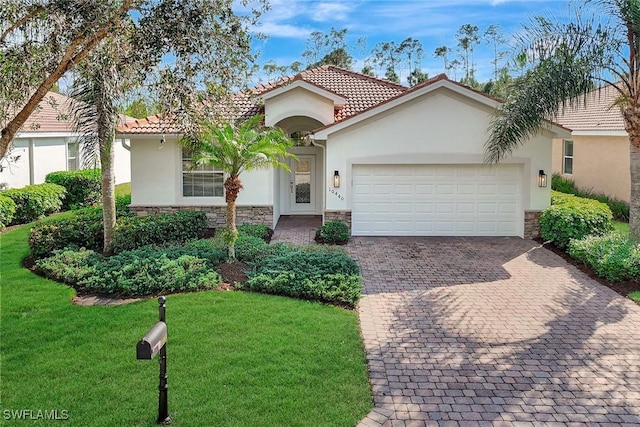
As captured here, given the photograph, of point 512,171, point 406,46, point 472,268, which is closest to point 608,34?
point 512,171

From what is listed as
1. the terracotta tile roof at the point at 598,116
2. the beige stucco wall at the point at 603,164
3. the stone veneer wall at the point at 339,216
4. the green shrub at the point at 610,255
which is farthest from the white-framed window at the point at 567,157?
the stone veneer wall at the point at 339,216

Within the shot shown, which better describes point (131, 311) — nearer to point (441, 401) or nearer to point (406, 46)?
point (441, 401)

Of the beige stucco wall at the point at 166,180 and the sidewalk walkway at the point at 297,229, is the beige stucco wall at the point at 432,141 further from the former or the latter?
the beige stucco wall at the point at 166,180

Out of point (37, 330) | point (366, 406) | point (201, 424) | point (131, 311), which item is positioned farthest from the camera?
point (131, 311)

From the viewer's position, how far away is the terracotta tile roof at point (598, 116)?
801 inches

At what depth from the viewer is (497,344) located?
7.96 metres

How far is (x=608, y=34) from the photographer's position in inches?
480

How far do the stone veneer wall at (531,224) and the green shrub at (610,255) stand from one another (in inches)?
96.5

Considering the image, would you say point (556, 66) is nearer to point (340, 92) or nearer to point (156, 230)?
point (340, 92)

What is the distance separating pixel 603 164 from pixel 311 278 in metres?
16.3

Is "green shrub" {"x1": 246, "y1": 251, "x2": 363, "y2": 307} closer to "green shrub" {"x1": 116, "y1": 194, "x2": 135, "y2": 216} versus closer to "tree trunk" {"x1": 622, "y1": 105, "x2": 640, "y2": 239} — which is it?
"tree trunk" {"x1": 622, "y1": 105, "x2": 640, "y2": 239}

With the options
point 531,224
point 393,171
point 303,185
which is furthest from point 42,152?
point 531,224

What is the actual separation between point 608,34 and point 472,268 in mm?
6325

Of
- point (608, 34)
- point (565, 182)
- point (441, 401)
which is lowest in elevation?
point (441, 401)
